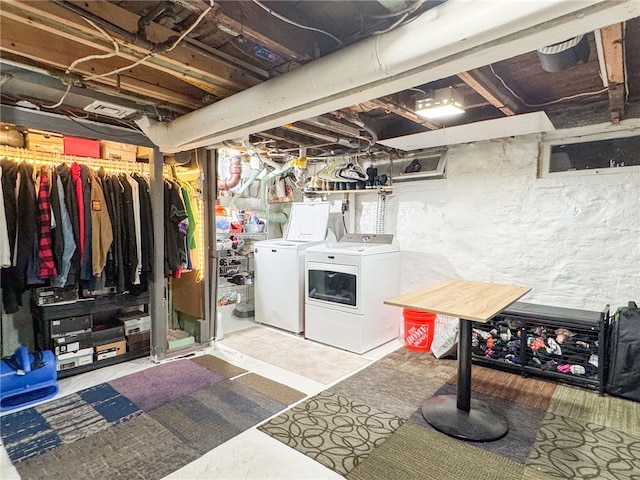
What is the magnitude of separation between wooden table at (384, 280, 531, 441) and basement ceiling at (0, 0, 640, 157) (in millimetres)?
1290

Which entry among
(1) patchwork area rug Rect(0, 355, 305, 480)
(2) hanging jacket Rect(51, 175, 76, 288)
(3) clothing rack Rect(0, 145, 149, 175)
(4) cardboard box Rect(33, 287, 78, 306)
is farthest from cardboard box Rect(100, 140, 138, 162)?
(1) patchwork area rug Rect(0, 355, 305, 480)

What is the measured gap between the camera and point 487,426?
7.50ft

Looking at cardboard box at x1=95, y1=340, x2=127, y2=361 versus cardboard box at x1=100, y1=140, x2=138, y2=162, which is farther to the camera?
cardboard box at x1=100, y1=140, x2=138, y2=162

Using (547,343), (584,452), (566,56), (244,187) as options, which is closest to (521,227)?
(547,343)

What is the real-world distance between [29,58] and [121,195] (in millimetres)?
1247

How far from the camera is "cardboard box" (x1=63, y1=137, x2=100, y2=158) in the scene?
9.91ft

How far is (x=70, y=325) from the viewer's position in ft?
9.85

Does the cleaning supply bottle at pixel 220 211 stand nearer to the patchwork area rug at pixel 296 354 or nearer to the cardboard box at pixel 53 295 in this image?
the patchwork area rug at pixel 296 354

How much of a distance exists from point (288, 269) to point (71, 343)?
7.23ft

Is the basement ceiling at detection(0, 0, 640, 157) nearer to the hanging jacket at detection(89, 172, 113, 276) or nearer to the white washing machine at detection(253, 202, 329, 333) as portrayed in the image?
the hanging jacket at detection(89, 172, 113, 276)

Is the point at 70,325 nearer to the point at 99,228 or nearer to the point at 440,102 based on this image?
the point at 99,228

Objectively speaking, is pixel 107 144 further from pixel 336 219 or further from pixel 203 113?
pixel 336 219

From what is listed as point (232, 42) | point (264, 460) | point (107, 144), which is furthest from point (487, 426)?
point (107, 144)

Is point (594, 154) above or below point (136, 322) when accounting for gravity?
above
